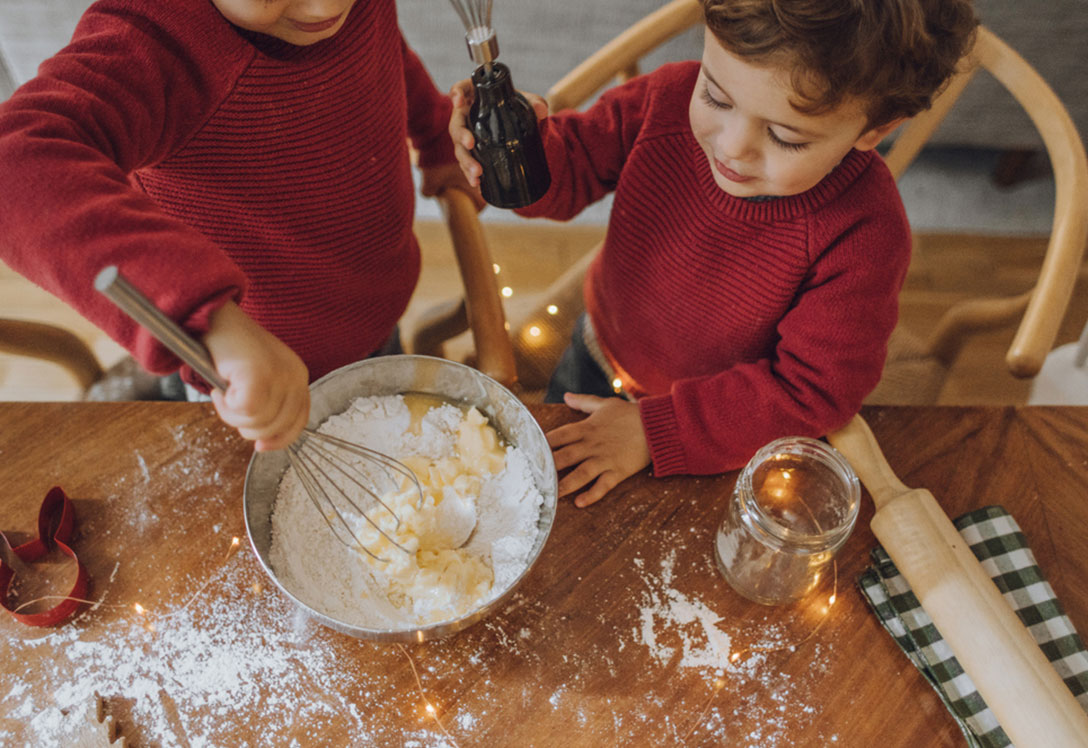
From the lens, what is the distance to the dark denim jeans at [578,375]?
1.10 metres

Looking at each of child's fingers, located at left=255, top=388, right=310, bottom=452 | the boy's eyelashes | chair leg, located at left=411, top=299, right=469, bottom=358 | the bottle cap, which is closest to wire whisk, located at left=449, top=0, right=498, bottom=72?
the bottle cap

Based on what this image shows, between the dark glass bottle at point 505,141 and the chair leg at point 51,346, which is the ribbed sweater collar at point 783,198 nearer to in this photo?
the dark glass bottle at point 505,141

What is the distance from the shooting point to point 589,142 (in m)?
0.93

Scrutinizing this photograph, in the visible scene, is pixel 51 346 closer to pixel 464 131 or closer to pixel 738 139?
pixel 464 131

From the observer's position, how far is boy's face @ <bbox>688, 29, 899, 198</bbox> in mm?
642

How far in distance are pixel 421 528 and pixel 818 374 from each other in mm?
426

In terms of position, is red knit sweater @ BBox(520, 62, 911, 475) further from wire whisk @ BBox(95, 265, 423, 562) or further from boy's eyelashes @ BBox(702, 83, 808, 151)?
wire whisk @ BBox(95, 265, 423, 562)

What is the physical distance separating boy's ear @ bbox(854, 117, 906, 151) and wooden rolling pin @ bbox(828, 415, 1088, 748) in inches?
11.5

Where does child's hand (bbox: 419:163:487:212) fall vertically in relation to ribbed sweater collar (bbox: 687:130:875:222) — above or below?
below

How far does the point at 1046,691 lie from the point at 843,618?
6.1 inches

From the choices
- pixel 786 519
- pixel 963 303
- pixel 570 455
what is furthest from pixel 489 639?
pixel 963 303

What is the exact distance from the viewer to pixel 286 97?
0.74m

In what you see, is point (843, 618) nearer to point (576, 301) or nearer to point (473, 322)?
point (473, 322)

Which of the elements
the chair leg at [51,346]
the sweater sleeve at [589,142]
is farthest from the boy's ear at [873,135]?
the chair leg at [51,346]
